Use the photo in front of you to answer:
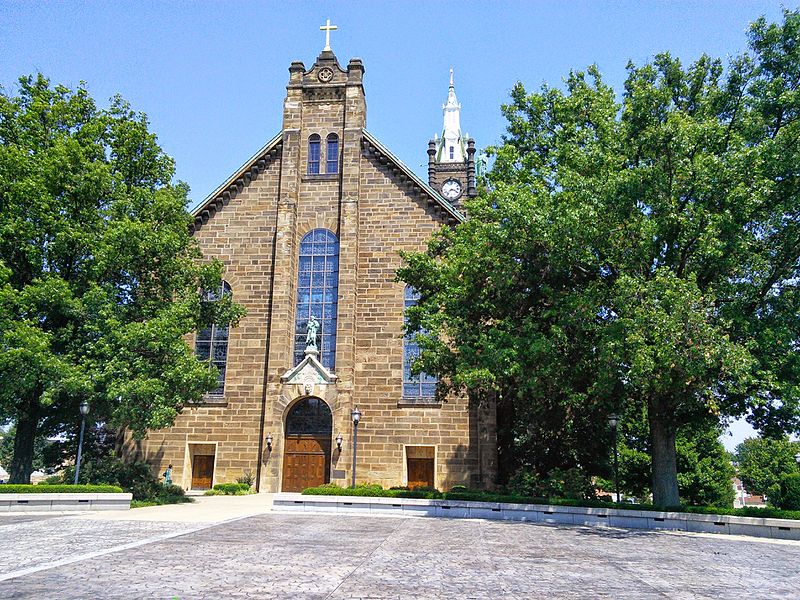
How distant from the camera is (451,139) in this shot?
9000 centimetres

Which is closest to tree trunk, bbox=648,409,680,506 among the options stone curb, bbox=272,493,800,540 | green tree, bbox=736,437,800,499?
stone curb, bbox=272,493,800,540

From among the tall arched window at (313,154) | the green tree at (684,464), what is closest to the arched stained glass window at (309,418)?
the tall arched window at (313,154)

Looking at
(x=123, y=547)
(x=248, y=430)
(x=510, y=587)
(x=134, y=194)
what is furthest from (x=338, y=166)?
(x=510, y=587)

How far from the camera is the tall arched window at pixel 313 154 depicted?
33875 mm

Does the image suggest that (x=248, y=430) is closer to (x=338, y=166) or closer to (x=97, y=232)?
(x=97, y=232)

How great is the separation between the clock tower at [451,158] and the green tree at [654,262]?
39066 mm

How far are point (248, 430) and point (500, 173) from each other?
15.9 metres

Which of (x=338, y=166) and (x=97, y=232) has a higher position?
(x=338, y=166)

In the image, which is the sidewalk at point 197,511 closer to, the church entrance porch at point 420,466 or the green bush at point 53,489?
the green bush at point 53,489

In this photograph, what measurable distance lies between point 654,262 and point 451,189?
2171 inches

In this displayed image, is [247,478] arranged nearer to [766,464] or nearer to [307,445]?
[307,445]

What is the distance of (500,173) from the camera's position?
2338cm

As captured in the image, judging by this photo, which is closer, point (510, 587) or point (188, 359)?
point (510, 587)

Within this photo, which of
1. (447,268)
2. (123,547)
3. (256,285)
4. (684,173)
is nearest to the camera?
(123,547)
